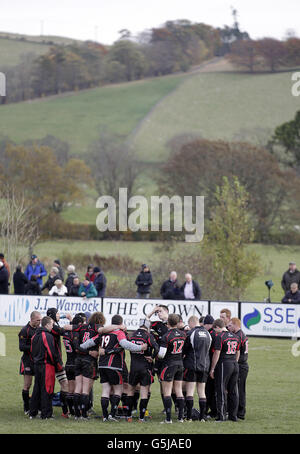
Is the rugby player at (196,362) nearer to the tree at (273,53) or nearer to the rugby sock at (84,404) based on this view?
the rugby sock at (84,404)

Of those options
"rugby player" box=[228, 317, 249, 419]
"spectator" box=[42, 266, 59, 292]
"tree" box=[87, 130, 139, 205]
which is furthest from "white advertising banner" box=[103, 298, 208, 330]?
"tree" box=[87, 130, 139, 205]

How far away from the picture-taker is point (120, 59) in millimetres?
137750

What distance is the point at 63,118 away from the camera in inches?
4336

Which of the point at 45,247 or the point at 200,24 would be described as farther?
the point at 200,24

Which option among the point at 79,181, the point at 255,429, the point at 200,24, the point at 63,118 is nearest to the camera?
the point at 255,429

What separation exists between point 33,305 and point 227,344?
455 inches

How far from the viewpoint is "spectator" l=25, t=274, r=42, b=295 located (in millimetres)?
23969

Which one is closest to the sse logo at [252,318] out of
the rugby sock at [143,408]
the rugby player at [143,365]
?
the rugby player at [143,365]

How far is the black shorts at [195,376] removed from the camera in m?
13.1

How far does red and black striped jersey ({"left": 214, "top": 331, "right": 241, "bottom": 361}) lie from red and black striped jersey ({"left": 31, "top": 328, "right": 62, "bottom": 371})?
9.58ft

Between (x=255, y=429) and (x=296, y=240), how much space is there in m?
41.4

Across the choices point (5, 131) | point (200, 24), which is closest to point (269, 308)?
point (5, 131)

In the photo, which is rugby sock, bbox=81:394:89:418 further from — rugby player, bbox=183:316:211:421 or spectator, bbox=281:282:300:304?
spectator, bbox=281:282:300:304

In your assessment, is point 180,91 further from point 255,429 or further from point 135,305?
point 255,429
